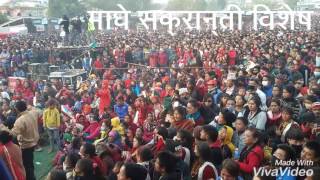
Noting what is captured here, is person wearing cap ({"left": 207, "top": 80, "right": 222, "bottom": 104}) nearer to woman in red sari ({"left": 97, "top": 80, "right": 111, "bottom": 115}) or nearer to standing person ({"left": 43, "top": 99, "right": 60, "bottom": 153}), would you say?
woman in red sari ({"left": 97, "top": 80, "right": 111, "bottom": 115})

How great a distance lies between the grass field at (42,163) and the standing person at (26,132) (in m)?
1.13

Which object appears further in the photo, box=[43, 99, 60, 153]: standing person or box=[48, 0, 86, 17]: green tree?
box=[48, 0, 86, 17]: green tree

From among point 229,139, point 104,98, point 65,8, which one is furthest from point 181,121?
point 65,8

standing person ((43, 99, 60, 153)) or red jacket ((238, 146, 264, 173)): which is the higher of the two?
red jacket ((238, 146, 264, 173))

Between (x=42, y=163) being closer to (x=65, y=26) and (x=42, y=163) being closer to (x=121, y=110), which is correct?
(x=121, y=110)

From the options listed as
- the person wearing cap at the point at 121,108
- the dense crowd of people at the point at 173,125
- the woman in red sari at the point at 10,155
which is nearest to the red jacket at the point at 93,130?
the dense crowd of people at the point at 173,125

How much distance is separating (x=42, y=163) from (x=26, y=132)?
2.07 metres

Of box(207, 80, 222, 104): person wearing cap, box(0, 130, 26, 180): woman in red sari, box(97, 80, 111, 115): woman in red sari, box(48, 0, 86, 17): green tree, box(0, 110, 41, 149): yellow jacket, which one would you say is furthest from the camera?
box(48, 0, 86, 17): green tree

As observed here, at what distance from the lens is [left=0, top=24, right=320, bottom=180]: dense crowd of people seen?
4.70 m

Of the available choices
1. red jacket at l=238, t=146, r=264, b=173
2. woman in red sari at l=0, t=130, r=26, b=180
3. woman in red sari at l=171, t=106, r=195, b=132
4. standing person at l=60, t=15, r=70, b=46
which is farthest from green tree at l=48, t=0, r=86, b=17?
red jacket at l=238, t=146, r=264, b=173

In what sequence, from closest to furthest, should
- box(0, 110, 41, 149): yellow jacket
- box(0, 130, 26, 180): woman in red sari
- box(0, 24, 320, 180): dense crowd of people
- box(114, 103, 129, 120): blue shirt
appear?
1. box(0, 24, 320, 180): dense crowd of people
2. box(0, 130, 26, 180): woman in red sari
3. box(0, 110, 41, 149): yellow jacket
4. box(114, 103, 129, 120): blue shirt

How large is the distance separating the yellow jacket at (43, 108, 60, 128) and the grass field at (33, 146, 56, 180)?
0.58 m

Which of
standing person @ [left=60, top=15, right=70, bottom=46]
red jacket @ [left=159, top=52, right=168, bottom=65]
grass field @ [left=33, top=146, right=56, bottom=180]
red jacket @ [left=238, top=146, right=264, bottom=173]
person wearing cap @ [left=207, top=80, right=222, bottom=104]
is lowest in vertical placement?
grass field @ [left=33, top=146, right=56, bottom=180]

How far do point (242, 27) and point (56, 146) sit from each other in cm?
1805
